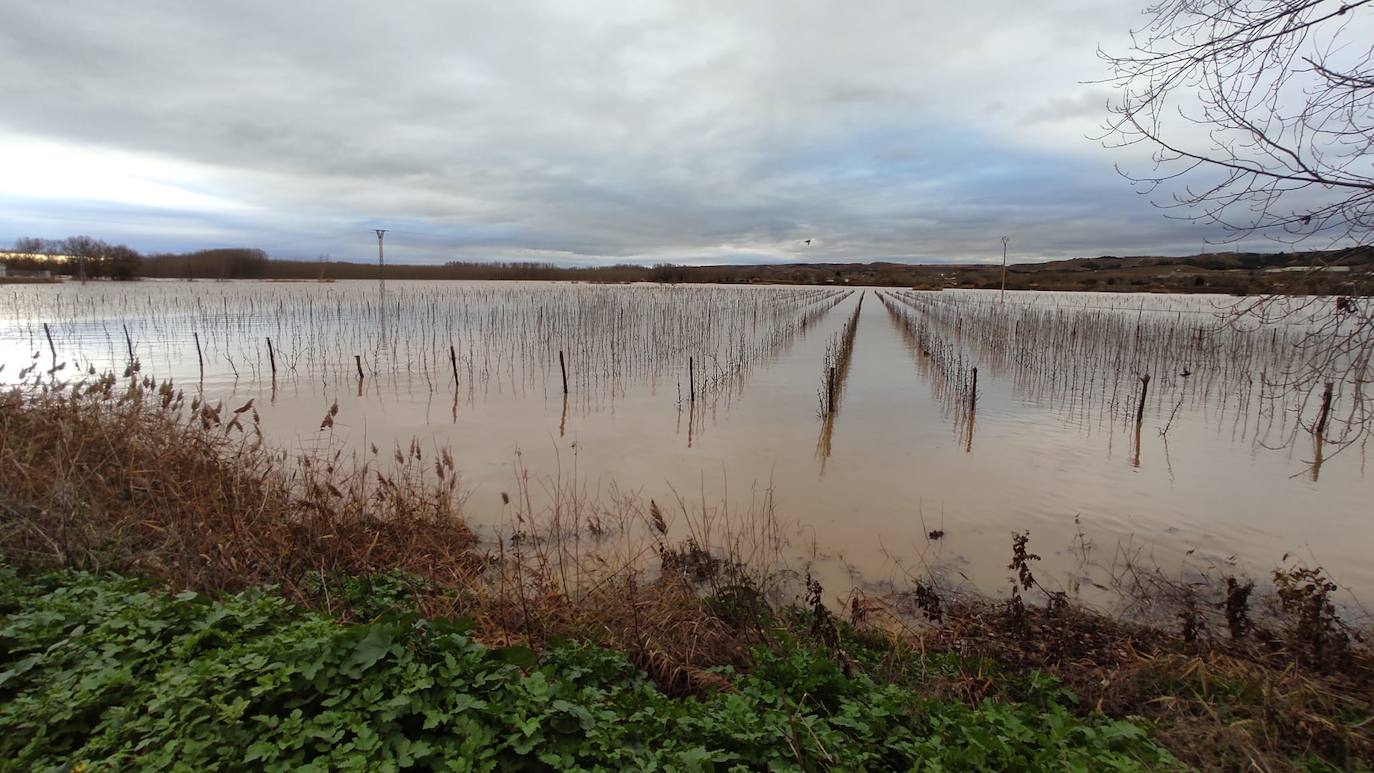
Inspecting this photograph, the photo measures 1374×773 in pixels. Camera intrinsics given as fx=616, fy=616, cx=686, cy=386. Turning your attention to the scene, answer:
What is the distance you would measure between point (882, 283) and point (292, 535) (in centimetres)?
12008

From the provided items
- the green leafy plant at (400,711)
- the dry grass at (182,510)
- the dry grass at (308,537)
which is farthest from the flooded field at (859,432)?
the green leafy plant at (400,711)

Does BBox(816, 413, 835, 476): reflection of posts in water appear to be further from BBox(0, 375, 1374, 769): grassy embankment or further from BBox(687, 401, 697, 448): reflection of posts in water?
BBox(0, 375, 1374, 769): grassy embankment

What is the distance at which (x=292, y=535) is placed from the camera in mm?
4562

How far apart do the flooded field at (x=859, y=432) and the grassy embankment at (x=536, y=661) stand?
1170 mm

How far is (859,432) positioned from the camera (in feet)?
30.7

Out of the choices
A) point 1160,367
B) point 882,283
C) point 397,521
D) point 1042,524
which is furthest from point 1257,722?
point 882,283

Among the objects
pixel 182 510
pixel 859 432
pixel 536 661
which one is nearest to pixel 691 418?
pixel 859 432

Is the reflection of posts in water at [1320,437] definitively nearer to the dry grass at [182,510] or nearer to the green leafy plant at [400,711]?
the green leafy plant at [400,711]

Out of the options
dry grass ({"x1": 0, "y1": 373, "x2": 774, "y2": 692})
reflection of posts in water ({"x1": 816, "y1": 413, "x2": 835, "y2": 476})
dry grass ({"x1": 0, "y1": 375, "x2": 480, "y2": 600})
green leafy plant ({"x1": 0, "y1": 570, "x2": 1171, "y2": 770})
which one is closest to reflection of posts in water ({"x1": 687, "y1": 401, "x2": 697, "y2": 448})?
reflection of posts in water ({"x1": 816, "y1": 413, "x2": 835, "y2": 476})

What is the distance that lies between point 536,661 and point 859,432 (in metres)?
7.38

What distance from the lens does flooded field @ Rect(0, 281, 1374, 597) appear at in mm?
5746

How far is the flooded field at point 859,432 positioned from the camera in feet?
18.9

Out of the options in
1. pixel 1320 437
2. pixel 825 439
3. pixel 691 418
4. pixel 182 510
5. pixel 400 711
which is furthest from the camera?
pixel 691 418

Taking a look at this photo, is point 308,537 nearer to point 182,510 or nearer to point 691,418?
point 182,510
